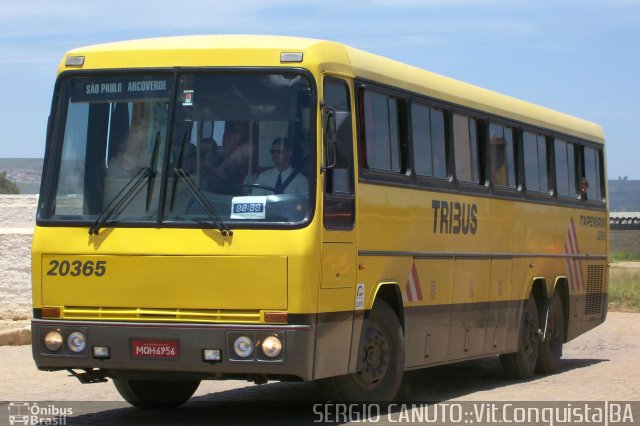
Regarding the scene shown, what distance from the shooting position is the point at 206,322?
10.1 metres

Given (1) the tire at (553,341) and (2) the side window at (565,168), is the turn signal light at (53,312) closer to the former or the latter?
(1) the tire at (553,341)

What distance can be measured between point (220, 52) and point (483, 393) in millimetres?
5250

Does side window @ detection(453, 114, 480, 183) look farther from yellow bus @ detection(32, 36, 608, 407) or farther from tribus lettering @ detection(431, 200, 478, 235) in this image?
yellow bus @ detection(32, 36, 608, 407)

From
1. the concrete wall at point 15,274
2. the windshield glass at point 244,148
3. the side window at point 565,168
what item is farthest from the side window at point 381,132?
the concrete wall at point 15,274

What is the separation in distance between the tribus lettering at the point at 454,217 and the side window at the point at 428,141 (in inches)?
12.6

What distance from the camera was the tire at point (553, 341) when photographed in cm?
1642

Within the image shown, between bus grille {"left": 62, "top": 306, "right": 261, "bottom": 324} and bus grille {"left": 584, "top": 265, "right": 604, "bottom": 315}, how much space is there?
8.98 m

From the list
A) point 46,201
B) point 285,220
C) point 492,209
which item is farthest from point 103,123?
point 492,209

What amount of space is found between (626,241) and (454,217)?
79.5 metres

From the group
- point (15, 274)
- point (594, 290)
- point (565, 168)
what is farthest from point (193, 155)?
point (15, 274)

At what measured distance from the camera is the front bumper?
995 centimetres

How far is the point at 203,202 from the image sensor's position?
1020 centimetres

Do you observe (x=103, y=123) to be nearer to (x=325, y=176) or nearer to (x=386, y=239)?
(x=325, y=176)

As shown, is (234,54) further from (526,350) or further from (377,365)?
(526,350)
